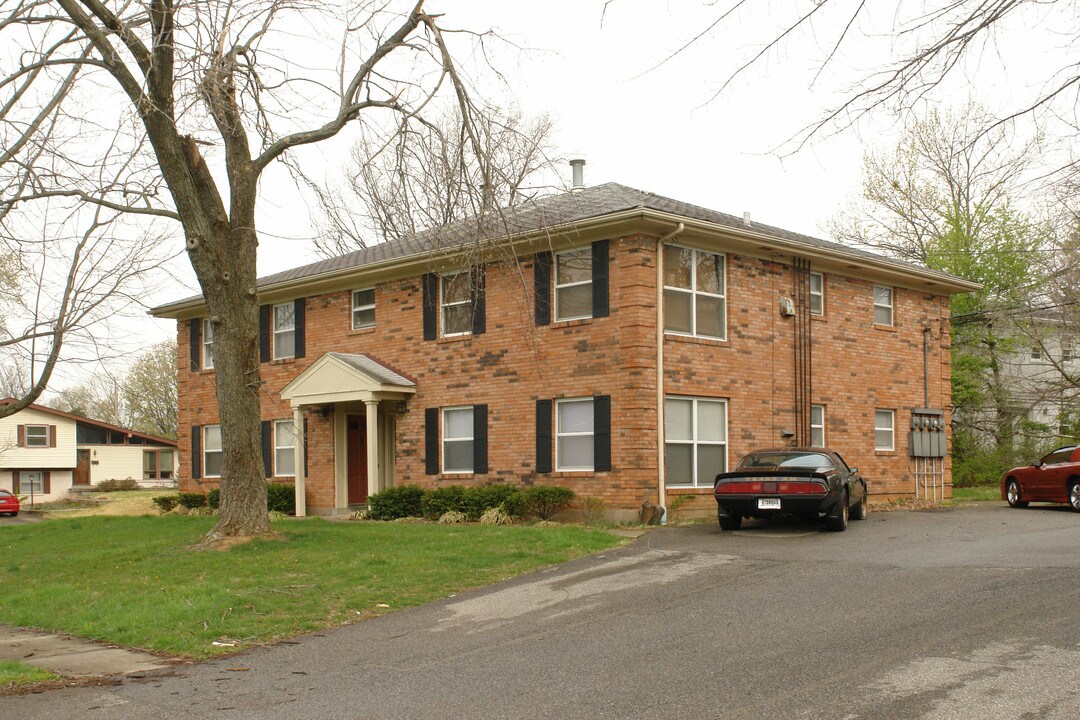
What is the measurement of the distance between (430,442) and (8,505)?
88.4 ft

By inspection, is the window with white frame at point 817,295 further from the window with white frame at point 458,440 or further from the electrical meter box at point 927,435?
the window with white frame at point 458,440

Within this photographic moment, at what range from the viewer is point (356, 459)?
954 inches

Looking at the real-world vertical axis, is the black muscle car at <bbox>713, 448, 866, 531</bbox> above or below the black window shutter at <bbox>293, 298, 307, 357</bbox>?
below

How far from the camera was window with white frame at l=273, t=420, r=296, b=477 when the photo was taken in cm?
2478

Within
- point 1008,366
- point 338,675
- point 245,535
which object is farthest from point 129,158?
point 1008,366

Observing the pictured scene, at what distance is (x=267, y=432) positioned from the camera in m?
25.5

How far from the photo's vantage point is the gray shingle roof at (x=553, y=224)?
14.6 metres

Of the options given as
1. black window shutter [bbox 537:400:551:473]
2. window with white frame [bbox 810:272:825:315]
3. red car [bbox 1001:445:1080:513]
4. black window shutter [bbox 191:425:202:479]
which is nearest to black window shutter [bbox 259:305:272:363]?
black window shutter [bbox 191:425:202:479]

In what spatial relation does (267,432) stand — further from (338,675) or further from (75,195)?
A: (338,675)

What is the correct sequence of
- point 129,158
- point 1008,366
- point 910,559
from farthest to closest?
1. point 1008,366
2. point 129,158
3. point 910,559

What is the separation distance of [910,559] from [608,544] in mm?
Answer: 4267

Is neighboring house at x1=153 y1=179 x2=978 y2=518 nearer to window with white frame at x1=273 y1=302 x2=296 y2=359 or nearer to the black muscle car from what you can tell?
window with white frame at x1=273 y1=302 x2=296 y2=359

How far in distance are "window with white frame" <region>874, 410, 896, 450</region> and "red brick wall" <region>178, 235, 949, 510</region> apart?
0.16 meters

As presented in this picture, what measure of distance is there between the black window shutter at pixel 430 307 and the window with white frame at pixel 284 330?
4.74 metres
